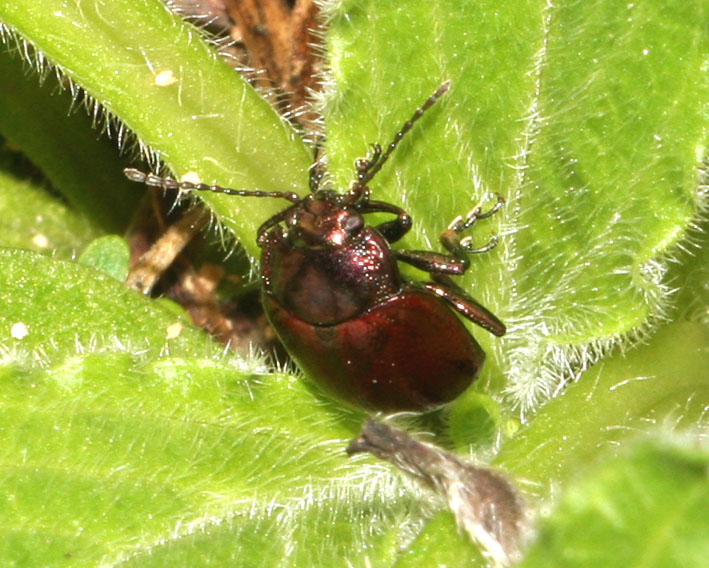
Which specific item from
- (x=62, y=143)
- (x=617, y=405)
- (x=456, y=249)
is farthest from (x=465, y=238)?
(x=62, y=143)

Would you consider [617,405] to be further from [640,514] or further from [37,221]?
[37,221]

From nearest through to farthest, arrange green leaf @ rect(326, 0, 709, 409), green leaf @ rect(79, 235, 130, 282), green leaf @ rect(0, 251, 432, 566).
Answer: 1. green leaf @ rect(326, 0, 709, 409)
2. green leaf @ rect(0, 251, 432, 566)
3. green leaf @ rect(79, 235, 130, 282)

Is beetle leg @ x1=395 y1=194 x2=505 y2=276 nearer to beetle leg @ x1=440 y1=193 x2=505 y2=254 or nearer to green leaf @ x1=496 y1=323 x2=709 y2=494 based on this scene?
beetle leg @ x1=440 y1=193 x2=505 y2=254

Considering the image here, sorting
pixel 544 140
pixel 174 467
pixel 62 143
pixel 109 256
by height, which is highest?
pixel 544 140

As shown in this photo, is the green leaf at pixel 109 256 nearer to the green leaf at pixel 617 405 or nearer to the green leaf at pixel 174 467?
the green leaf at pixel 174 467

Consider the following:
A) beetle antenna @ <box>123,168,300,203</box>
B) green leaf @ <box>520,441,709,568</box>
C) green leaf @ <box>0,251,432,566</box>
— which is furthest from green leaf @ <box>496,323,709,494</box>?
green leaf @ <box>520,441,709,568</box>

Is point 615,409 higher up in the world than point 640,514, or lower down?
lower down

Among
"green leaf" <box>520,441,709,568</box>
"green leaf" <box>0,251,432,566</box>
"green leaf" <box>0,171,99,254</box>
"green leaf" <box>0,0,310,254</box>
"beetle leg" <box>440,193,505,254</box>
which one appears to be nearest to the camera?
"green leaf" <box>520,441,709,568</box>
